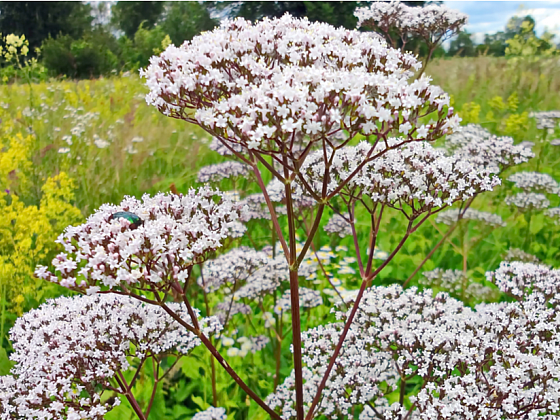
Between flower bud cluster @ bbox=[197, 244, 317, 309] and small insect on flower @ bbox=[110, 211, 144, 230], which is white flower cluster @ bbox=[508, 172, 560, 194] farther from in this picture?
small insect on flower @ bbox=[110, 211, 144, 230]

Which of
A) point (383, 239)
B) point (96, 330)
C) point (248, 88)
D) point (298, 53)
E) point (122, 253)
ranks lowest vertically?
point (383, 239)

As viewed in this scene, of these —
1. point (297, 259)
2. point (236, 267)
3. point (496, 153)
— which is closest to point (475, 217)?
point (496, 153)

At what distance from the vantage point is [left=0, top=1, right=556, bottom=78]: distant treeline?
95.8 feet

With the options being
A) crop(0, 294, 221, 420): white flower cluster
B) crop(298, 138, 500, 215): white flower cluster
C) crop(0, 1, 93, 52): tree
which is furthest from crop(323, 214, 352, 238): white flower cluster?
crop(0, 1, 93, 52): tree

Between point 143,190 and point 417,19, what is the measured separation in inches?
187

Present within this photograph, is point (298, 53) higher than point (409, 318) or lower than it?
higher

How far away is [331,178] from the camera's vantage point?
3.23 meters

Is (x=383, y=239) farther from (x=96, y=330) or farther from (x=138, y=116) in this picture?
(x=138, y=116)

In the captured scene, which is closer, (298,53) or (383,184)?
(298,53)

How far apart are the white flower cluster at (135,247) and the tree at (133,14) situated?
83.8m

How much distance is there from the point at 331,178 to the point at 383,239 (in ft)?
11.3

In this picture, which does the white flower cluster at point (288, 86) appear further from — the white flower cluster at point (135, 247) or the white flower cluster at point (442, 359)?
the white flower cluster at point (442, 359)

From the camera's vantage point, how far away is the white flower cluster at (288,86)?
194cm

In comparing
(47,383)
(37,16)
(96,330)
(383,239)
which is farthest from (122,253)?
(37,16)
